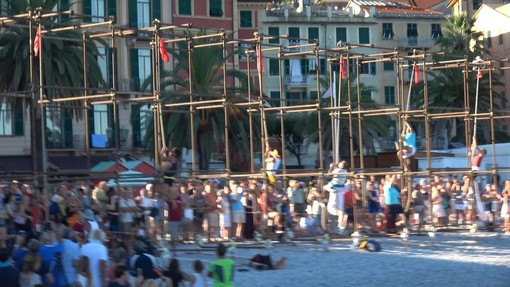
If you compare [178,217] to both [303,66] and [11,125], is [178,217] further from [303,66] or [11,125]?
[303,66]

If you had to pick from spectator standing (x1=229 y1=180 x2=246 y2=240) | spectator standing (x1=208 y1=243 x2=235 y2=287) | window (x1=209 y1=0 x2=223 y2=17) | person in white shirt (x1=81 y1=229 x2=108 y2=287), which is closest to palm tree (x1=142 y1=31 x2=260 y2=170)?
window (x1=209 y1=0 x2=223 y2=17)

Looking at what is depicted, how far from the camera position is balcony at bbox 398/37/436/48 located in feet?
266

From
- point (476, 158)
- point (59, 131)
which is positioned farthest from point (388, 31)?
point (476, 158)

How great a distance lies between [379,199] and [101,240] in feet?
47.0

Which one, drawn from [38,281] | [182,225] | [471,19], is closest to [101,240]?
[38,281]

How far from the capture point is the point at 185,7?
207ft

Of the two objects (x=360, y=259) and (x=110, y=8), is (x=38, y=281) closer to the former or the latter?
(x=360, y=259)

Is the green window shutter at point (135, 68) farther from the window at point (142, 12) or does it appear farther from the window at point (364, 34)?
the window at point (364, 34)

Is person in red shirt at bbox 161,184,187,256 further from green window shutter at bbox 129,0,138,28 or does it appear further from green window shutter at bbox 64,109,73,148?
green window shutter at bbox 129,0,138,28

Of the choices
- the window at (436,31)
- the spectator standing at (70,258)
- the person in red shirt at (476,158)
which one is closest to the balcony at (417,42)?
the window at (436,31)

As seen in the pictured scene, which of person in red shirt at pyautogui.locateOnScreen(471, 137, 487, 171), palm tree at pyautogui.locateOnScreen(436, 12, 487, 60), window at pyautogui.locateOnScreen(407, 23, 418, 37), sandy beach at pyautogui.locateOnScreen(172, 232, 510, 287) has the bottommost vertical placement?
sandy beach at pyautogui.locateOnScreen(172, 232, 510, 287)

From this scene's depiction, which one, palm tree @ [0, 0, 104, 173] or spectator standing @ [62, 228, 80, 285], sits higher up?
palm tree @ [0, 0, 104, 173]

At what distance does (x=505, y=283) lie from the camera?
75.6 ft

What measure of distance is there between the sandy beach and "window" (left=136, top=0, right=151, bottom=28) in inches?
1250
